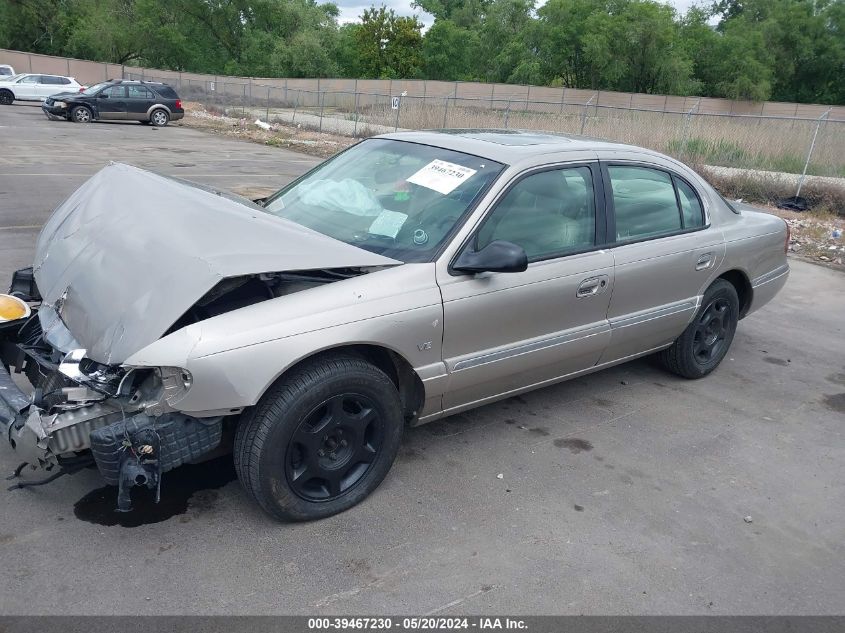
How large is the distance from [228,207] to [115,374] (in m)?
1.03

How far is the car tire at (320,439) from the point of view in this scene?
2.95m

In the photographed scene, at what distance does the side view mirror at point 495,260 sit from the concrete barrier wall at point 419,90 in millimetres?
40123

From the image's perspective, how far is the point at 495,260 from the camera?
133 inches

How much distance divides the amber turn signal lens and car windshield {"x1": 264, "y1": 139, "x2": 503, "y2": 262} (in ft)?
4.67

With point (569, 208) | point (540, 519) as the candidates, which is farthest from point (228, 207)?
point (540, 519)

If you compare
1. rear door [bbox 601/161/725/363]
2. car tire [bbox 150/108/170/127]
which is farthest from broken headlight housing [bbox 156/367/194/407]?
car tire [bbox 150/108/170/127]

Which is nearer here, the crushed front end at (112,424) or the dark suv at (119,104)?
the crushed front end at (112,424)

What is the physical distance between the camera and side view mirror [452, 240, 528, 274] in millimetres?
3352

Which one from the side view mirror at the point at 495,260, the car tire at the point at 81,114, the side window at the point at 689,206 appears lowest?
the car tire at the point at 81,114

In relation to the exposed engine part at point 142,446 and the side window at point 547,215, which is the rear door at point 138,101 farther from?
the exposed engine part at point 142,446

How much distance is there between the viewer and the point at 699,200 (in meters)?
4.91

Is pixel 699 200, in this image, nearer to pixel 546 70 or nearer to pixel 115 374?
pixel 115 374

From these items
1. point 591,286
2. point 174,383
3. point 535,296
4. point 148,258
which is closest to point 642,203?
point 591,286

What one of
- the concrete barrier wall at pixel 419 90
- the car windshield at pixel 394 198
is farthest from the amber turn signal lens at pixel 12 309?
the concrete barrier wall at pixel 419 90
